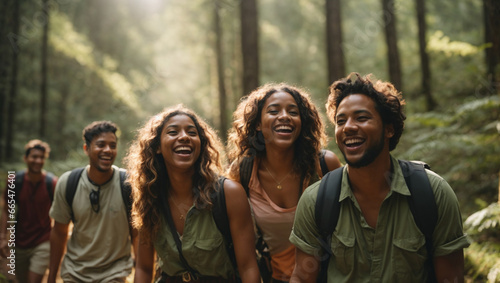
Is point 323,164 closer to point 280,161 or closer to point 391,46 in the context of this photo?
point 280,161

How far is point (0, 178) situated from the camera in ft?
46.0

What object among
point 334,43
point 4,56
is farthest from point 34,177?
point 4,56

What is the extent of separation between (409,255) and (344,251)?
0.43 meters

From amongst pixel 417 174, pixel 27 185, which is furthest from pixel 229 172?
pixel 27 185

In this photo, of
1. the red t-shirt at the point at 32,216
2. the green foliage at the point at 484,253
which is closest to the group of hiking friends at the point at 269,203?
the red t-shirt at the point at 32,216

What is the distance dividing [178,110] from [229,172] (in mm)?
875

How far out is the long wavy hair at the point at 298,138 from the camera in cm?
395

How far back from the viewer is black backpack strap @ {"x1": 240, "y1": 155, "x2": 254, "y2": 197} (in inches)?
157

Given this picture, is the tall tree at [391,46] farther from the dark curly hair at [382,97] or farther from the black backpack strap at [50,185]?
the black backpack strap at [50,185]

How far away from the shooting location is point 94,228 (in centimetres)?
458

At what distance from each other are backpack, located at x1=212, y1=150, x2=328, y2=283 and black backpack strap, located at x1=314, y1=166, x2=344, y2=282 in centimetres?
91

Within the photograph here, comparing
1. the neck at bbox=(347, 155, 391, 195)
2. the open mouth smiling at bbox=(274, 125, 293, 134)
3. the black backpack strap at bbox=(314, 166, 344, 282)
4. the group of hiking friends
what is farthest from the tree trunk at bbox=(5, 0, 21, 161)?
the neck at bbox=(347, 155, 391, 195)

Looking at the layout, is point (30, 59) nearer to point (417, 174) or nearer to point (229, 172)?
point (229, 172)

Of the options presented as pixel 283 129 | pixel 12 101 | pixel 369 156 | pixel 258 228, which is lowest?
pixel 258 228
